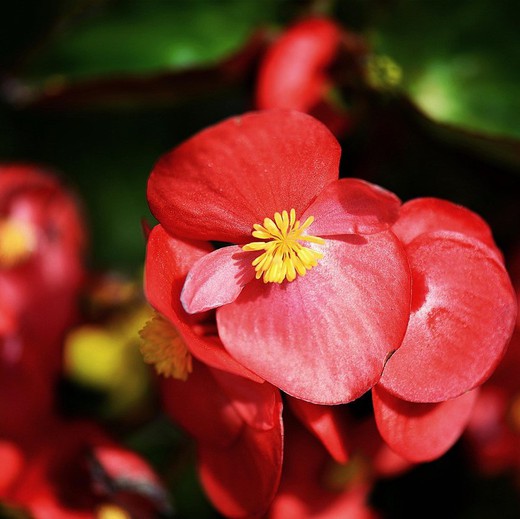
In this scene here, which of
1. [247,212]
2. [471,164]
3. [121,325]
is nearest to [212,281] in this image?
[247,212]

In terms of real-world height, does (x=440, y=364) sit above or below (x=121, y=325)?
above

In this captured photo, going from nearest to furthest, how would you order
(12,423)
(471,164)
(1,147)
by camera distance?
(12,423)
(471,164)
(1,147)

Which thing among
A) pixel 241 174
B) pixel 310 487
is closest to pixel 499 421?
pixel 310 487

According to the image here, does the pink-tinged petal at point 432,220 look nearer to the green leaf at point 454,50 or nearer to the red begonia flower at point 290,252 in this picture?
the red begonia flower at point 290,252

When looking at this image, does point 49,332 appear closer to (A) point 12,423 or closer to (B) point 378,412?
(A) point 12,423

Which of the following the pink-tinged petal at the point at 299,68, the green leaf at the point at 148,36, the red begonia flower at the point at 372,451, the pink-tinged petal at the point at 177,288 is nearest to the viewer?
Result: the pink-tinged petal at the point at 177,288

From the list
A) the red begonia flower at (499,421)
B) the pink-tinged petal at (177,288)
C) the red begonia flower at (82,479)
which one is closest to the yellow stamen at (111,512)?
the red begonia flower at (82,479)
